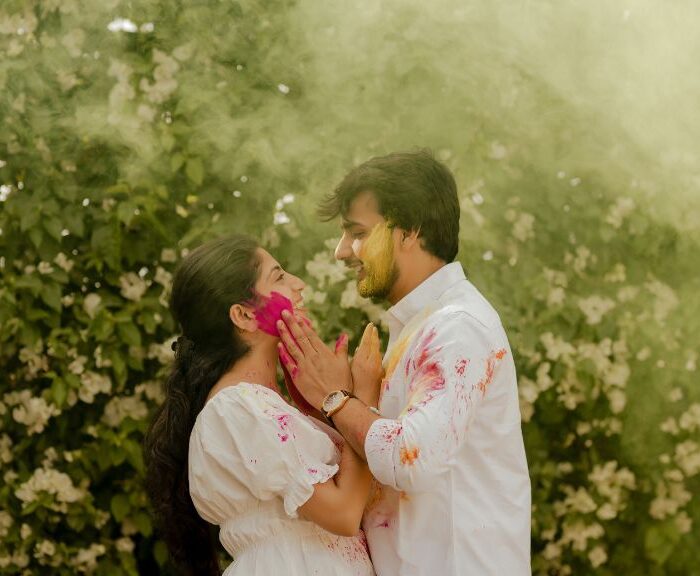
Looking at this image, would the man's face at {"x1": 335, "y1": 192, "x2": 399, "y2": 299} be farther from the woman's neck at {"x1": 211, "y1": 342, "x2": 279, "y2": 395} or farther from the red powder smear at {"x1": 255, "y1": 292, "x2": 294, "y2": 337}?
the woman's neck at {"x1": 211, "y1": 342, "x2": 279, "y2": 395}

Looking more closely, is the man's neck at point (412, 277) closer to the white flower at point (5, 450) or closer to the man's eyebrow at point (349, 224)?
the man's eyebrow at point (349, 224)

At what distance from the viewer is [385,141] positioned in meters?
4.85

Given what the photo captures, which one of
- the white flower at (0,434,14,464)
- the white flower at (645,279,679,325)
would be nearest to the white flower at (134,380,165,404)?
the white flower at (0,434,14,464)

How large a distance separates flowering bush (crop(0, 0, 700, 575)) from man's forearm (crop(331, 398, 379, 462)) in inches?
72.8

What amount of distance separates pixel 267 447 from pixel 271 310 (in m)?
0.40

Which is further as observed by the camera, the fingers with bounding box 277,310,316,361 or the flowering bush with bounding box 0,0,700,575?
the flowering bush with bounding box 0,0,700,575

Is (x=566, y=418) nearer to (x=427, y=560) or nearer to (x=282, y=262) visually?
(x=282, y=262)

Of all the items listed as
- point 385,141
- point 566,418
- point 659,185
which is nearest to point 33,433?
point 385,141

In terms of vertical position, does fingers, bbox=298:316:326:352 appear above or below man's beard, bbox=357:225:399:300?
below

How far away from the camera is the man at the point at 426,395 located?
2656mm

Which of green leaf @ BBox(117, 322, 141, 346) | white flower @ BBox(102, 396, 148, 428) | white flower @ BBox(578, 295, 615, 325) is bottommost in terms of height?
white flower @ BBox(102, 396, 148, 428)

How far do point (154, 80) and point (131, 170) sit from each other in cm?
37

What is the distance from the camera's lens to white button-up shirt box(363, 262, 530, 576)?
8.63 feet

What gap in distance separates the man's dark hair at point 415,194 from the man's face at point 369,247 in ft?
0.08
